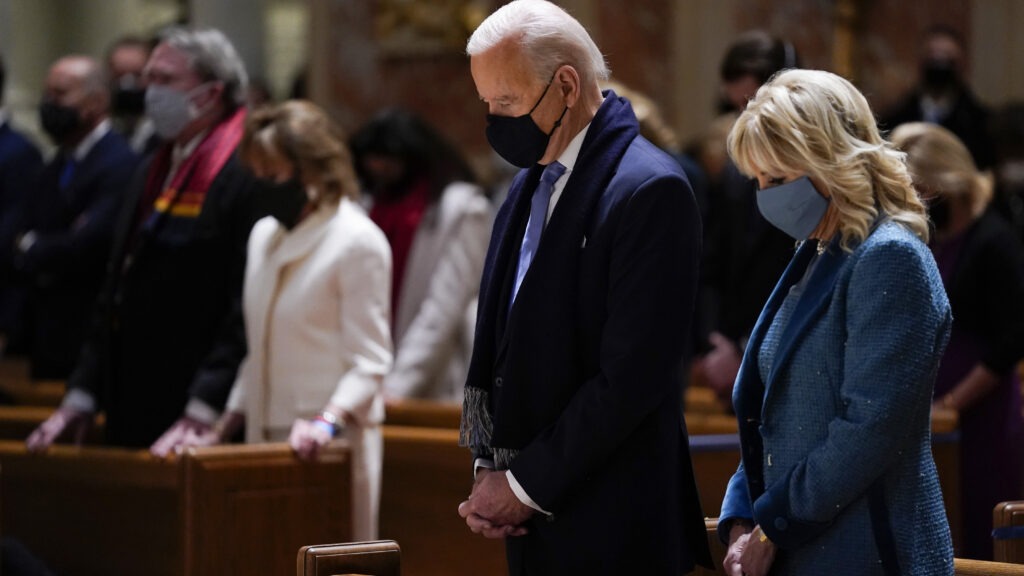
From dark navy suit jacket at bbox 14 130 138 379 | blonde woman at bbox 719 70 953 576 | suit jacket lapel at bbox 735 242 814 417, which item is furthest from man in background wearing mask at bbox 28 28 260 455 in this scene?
blonde woman at bbox 719 70 953 576

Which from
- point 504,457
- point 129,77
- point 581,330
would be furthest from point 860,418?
point 129,77

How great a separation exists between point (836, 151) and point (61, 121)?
4.70 meters

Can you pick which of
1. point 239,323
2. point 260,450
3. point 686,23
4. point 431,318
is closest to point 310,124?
point 239,323

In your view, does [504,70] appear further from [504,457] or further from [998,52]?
[998,52]

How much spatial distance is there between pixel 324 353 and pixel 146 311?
2.42 feet

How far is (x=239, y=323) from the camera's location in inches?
195

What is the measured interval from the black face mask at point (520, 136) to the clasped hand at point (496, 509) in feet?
2.12

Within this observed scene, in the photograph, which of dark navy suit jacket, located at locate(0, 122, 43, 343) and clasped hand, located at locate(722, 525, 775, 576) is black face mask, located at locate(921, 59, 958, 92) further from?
clasped hand, located at locate(722, 525, 775, 576)

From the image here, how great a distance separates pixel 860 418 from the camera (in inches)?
110

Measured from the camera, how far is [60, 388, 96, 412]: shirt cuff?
17.2 ft

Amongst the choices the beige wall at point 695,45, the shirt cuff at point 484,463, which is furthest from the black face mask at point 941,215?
the beige wall at point 695,45

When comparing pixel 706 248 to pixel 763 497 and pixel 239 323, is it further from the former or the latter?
pixel 763 497

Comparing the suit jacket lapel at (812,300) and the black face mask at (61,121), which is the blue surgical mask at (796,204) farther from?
the black face mask at (61,121)

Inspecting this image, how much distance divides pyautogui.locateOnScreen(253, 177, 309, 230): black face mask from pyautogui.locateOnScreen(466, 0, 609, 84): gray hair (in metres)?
1.59
